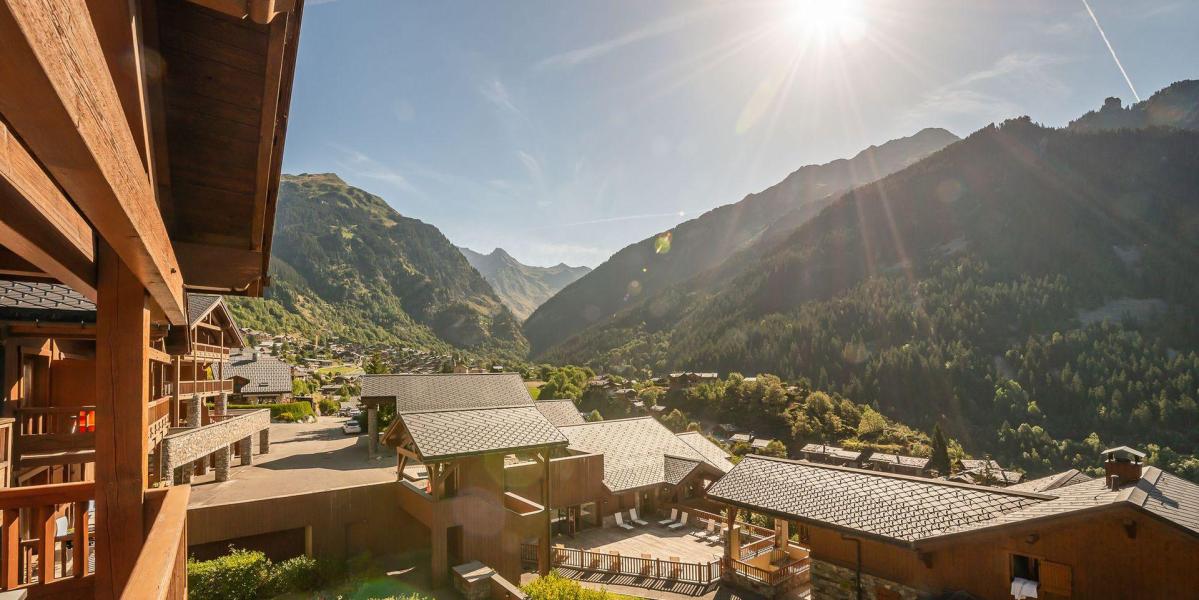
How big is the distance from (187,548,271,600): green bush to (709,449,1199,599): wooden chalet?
11.8 meters

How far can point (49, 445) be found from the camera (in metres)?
8.30

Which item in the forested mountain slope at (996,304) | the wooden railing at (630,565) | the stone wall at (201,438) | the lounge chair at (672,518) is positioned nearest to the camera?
the stone wall at (201,438)

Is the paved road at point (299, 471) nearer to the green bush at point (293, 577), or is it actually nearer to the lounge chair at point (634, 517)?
the green bush at point (293, 577)

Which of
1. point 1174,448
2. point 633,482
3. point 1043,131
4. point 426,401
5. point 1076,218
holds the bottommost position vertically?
point 1174,448

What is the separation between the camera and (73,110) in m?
1.17

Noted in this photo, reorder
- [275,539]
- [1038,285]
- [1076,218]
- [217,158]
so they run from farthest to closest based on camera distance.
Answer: [1076,218], [1038,285], [275,539], [217,158]

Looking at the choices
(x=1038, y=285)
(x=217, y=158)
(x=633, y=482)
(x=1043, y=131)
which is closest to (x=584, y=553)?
(x=633, y=482)

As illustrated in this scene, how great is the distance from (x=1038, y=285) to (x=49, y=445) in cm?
13110

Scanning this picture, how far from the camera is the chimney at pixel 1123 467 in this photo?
1076cm

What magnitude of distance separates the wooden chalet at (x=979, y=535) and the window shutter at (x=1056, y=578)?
0.6 inches

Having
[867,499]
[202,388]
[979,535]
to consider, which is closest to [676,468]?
[867,499]

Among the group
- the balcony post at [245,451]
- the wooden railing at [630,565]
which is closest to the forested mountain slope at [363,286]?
the balcony post at [245,451]

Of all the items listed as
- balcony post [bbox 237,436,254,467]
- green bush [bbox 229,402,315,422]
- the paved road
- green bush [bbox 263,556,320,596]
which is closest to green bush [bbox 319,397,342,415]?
green bush [bbox 229,402,315,422]

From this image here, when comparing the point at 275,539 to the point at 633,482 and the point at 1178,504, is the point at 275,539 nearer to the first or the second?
the point at 633,482
